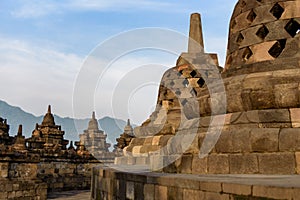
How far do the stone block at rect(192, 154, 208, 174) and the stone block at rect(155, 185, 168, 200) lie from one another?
0.98 m

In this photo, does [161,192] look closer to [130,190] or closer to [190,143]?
[130,190]

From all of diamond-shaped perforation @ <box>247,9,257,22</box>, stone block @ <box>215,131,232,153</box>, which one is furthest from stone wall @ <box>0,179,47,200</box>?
diamond-shaped perforation @ <box>247,9,257,22</box>

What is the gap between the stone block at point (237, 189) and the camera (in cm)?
313

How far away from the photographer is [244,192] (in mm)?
3160

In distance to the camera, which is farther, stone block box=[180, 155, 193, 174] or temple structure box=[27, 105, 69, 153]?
temple structure box=[27, 105, 69, 153]

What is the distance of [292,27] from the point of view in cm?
656

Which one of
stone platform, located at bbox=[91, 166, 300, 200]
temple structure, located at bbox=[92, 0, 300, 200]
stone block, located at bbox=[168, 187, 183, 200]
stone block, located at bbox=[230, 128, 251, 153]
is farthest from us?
stone block, located at bbox=[230, 128, 251, 153]

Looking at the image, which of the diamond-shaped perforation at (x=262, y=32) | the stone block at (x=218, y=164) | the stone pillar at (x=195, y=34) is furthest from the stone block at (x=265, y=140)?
the stone pillar at (x=195, y=34)

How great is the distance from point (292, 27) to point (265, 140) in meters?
2.91

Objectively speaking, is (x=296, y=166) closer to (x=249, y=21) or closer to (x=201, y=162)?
(x=201, y=162)

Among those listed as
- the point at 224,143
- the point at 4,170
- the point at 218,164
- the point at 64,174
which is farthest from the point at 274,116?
the point at 64,174

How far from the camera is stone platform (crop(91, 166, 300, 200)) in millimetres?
2995

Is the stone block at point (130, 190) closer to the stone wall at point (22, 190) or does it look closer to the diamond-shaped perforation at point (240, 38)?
the diamond-shaped perforation at point (240, 38)

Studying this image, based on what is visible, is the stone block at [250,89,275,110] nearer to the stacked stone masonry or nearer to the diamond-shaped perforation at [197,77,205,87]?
the diamond-shaped perforation at [197,77,205,87]
